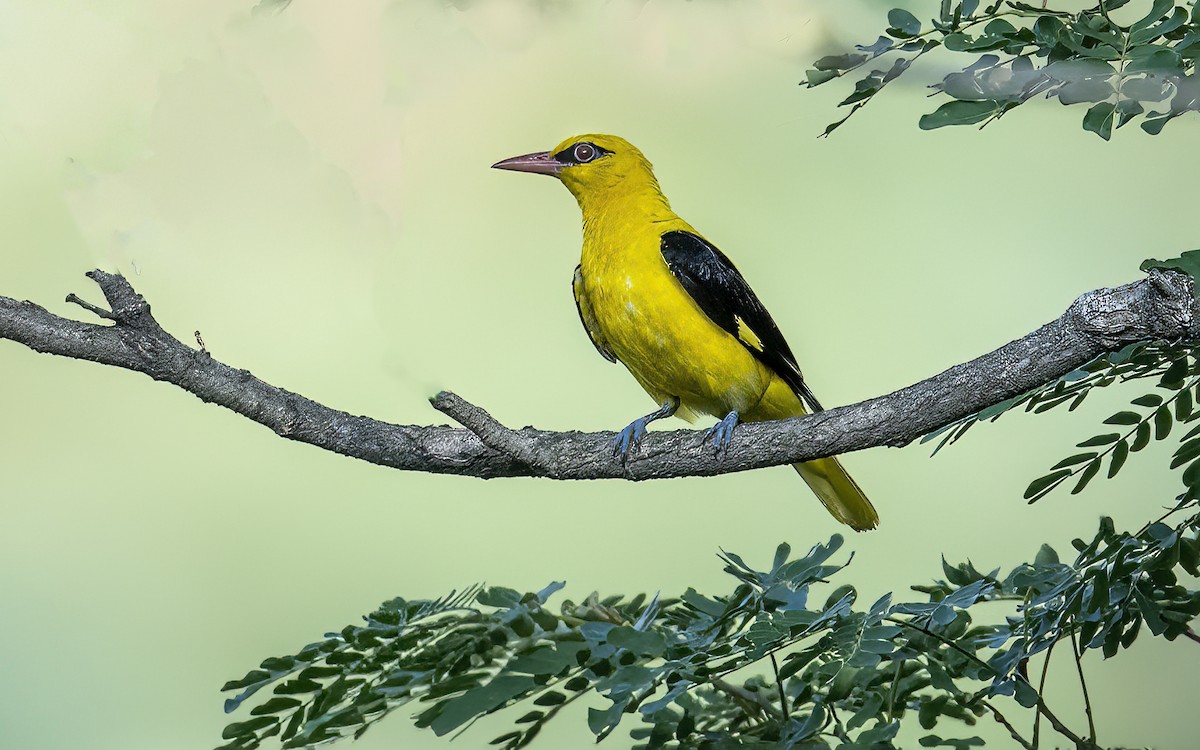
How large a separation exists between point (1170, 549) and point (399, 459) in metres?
1.03

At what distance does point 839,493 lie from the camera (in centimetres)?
210

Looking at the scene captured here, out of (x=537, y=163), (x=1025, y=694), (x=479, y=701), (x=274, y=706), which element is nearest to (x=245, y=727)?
(x=274, y=706)

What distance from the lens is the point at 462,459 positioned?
159 centimetres

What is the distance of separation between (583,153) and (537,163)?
0.33 ft

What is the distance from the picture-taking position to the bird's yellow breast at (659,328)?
1911mm

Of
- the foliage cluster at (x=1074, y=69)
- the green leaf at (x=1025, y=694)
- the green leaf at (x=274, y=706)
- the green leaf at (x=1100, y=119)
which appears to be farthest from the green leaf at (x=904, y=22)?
the green leaf at (x=274, y=706)

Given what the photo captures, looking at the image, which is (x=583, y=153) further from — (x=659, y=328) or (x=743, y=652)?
(x=743, y=652)

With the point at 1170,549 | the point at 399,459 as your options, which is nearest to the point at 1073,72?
the point at 1170,549

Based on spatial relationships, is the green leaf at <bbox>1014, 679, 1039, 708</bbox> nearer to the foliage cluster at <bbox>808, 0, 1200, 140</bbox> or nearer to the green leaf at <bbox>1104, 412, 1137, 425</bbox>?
the green leaf at <bbox>1104, 412, 1137, 425</bbox>

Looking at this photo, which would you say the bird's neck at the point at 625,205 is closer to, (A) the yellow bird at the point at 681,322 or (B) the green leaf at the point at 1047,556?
(A) the yellow bird at the point at 681,322

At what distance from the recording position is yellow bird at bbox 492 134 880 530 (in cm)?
192

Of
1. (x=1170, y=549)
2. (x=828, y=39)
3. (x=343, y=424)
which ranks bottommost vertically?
(x=1170, y=549)

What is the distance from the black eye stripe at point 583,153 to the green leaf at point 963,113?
3.56ft

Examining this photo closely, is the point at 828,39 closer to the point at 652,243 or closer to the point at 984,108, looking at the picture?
the point at 984,108
